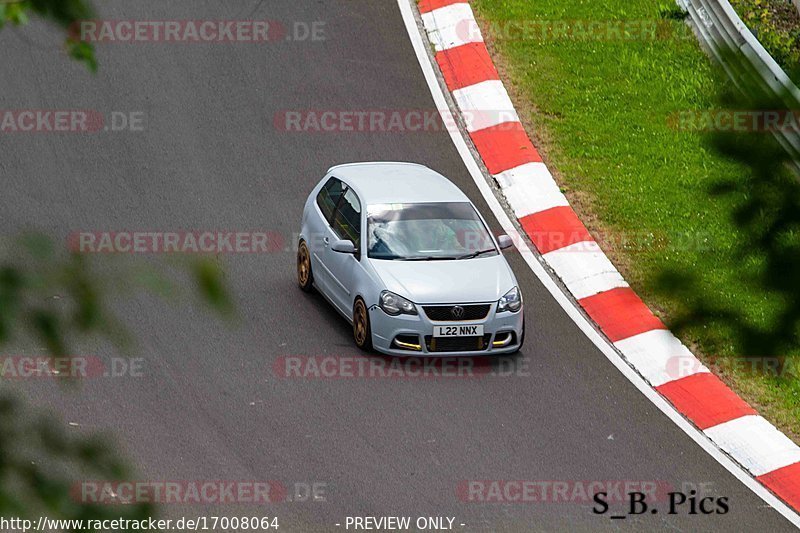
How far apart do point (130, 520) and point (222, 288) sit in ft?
1.46

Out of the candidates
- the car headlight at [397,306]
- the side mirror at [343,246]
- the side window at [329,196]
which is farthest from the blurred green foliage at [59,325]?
the side window at [329,196]

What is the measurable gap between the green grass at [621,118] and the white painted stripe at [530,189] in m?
0.17

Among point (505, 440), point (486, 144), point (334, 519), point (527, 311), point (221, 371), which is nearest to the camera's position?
point (334, 519)

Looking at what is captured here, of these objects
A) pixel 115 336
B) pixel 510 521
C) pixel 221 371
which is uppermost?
pixel 115 336

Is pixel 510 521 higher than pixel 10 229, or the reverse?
pixel 10 229

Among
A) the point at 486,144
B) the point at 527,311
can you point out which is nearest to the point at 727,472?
the point at 527,311

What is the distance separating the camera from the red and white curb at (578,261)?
10688mm

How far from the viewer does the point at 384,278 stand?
37.5 feet

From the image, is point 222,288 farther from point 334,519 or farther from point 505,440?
point 505,440

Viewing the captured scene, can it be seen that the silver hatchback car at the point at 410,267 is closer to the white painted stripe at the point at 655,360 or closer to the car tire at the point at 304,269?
the car tire at the point at 304,269

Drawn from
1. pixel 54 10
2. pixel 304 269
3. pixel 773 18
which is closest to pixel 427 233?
pixel 304 269

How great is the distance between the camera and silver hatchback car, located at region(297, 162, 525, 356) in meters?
11.4

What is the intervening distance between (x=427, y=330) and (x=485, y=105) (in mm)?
4827

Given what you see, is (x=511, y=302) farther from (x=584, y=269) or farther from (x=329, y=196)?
(x=329, y=196)
